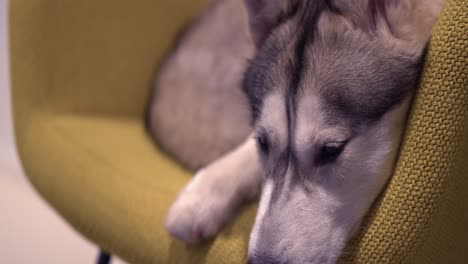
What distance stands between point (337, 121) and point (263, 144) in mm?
171

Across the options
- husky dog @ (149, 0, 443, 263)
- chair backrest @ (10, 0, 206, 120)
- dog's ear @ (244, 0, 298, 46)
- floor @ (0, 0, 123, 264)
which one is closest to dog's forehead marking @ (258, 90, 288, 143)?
husky dog @ (149, 0, 443, 263)

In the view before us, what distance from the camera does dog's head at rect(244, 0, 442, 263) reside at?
816 mm

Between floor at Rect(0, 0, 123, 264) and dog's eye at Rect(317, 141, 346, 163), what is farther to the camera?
floor at Rect(0, 0, 123, 264)

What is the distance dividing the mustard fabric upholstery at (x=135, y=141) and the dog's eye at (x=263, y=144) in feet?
0.42

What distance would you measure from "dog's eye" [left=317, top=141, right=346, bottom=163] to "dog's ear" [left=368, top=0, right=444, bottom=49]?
0.20 meters

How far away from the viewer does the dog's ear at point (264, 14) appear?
98cm

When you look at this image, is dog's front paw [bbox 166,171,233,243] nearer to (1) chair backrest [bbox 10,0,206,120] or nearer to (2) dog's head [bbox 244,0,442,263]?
(2) dog's head [bbox 244,0,442,263]

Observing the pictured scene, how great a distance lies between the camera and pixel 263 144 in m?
0.94

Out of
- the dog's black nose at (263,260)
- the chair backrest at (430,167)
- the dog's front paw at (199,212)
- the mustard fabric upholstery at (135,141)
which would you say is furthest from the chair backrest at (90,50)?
the chair backrest at (430,167)

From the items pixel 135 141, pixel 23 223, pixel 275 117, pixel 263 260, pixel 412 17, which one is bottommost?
pixel 23 223

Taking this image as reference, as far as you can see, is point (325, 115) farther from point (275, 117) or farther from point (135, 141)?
point (135, 141)

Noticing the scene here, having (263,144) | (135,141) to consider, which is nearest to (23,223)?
(135,141)

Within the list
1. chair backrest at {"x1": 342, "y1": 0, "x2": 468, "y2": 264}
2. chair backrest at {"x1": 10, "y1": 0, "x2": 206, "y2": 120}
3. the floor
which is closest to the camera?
chair backrest at {"x1": 342, "y1": 0, "x2": 468, "y2": 264}

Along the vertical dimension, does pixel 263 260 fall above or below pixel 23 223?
above
